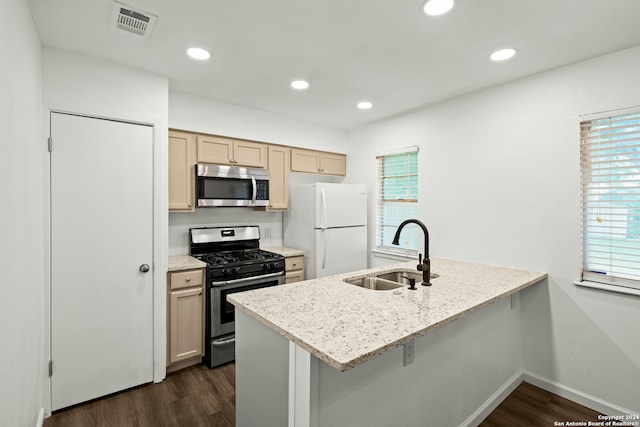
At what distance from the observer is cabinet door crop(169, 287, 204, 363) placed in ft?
8.91

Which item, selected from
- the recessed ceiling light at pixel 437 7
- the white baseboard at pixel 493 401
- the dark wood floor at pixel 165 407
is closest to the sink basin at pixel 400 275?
the white baseboard at pixel 493 401

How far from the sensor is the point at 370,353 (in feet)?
3.80

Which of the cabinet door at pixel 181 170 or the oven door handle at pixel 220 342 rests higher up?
the cabinet door at pixel 181 170

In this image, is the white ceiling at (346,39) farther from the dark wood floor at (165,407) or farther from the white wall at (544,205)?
the dark wood floor at (165,407)

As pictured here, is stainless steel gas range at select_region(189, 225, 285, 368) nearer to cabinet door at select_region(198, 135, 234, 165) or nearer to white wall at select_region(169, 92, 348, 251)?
white wall at select_region(169, 92, 348, 251)

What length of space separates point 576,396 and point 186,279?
3.19 metres

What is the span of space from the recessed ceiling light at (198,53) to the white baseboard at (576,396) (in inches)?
139

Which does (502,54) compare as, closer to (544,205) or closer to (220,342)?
(544,205)

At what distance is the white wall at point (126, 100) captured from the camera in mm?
2193

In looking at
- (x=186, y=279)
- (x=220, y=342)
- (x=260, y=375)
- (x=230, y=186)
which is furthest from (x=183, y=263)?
(x=260, y=375)

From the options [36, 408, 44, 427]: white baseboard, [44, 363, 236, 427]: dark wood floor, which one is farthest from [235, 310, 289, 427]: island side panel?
[36, 408, 44, 427]: white baseboard

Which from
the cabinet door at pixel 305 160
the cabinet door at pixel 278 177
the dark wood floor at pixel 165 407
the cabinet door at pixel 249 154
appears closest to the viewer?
the dark wood floor at pixel 165 407

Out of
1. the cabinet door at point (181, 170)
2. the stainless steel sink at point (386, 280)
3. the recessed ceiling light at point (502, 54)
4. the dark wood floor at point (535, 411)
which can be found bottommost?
the dark wood floor at point (535, 411)

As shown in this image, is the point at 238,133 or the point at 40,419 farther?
the point at 238,133
